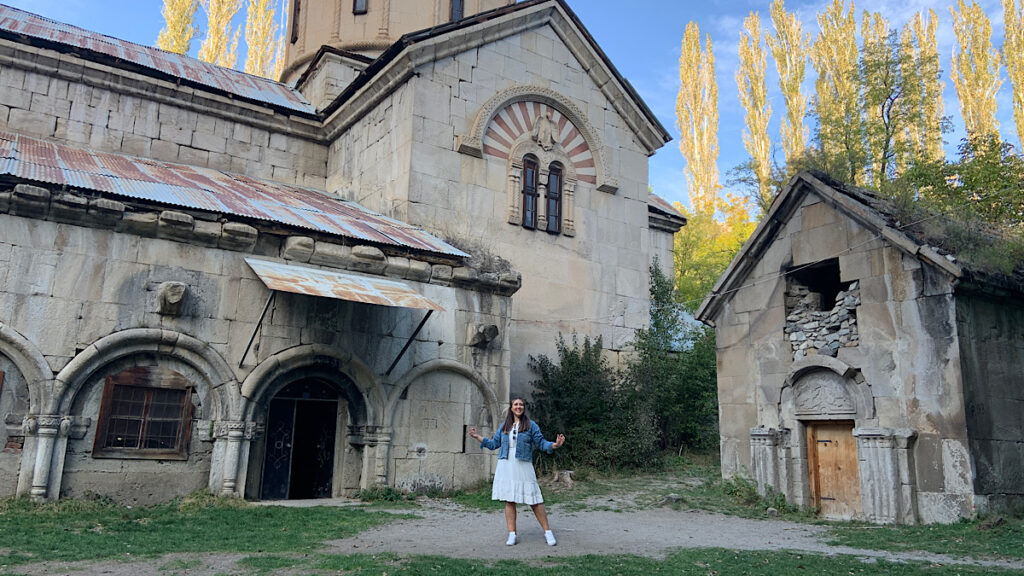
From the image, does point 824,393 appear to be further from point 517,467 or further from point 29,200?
point 29,200

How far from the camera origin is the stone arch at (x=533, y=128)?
15.2m

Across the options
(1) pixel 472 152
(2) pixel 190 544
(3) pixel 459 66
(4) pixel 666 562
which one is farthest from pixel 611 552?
(3) pixel 459 66

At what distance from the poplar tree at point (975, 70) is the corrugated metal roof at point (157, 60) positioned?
69.7ft

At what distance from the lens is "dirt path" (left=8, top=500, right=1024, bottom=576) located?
6020 millimetres

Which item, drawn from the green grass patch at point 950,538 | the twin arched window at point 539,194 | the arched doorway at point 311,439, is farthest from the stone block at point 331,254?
the green grass patch at point 950,538

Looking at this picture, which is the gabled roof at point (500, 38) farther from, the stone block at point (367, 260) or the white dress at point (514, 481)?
the white dress at point (514, 481)

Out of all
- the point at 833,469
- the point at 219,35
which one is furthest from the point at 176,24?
the point at 833,469

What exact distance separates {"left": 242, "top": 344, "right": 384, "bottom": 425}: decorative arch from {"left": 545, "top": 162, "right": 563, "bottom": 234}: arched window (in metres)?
6.43

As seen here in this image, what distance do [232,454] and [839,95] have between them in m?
18.5

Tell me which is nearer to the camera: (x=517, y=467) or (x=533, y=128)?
(x=517, y=467)

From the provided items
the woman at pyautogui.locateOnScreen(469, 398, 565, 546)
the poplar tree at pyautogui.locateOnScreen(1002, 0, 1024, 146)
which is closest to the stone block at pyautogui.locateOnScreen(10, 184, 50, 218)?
the woman at pyautogui.locateOnScreen(469, 398, 565, 546)

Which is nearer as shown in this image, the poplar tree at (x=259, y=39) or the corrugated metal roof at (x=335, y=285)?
the corrugated metal roof at (x=335, y=285)

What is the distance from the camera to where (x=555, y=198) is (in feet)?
52.8

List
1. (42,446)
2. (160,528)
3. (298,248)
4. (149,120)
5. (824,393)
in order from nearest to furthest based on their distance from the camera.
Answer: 1. (160,528)
2. (42,446)
3. (824,393)
4. (298,248)
5. (149,120)
